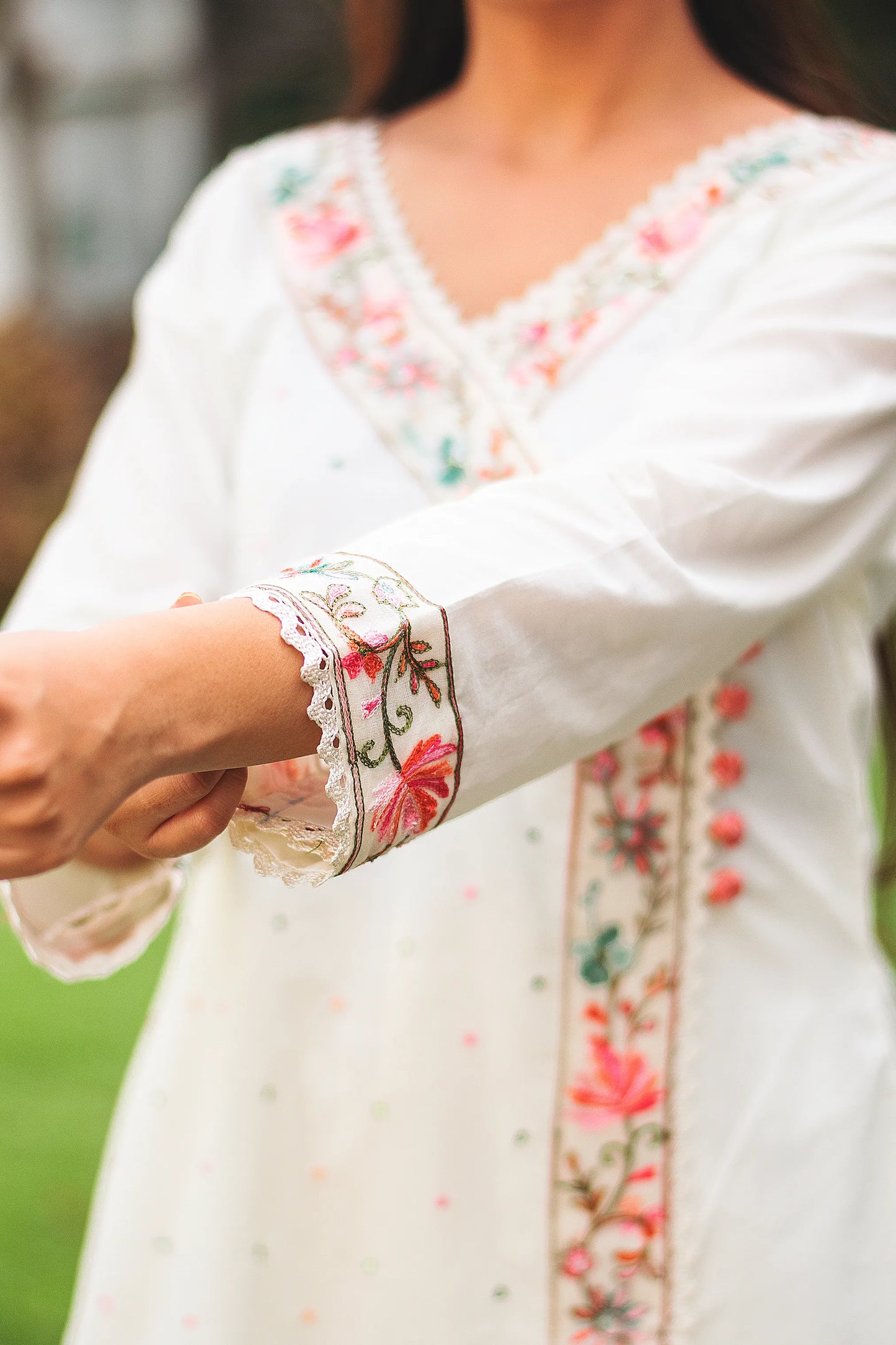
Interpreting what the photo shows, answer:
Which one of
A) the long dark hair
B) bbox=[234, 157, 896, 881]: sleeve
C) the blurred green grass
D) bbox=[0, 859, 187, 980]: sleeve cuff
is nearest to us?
bbox=[234, 157, 896, 881]: sleeve

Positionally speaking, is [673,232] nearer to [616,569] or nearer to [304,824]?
[616,569]

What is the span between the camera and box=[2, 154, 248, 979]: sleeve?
1020 millimetres

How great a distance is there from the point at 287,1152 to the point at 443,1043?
0.46ft

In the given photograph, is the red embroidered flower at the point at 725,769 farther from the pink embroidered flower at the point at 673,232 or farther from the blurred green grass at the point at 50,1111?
the blurred green grass at the point at 50,1111

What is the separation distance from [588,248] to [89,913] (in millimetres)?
596

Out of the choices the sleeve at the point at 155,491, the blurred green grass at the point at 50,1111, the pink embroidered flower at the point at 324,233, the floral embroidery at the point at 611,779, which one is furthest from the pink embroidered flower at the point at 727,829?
the blurred green grass at the point at 50,1111

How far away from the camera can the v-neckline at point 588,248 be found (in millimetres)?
1018

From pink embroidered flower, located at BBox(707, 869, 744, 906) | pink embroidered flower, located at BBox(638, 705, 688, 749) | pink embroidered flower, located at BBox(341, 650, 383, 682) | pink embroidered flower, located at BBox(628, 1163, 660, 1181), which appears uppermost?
pink embroidered flower, located at BBox(341, 650, 383, 682)

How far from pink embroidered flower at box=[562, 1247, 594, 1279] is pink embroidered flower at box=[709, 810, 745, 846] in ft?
0.92

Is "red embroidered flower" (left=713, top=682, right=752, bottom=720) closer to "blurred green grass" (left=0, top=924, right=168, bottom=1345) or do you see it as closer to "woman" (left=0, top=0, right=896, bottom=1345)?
"woman" (left=0, top=0, right=896, bottom=1345)

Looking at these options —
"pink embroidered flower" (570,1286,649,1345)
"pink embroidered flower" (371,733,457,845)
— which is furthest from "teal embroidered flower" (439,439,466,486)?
"pink embroidered flower" (570,1286,649,1345)

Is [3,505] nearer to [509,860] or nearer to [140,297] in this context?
[140,297]

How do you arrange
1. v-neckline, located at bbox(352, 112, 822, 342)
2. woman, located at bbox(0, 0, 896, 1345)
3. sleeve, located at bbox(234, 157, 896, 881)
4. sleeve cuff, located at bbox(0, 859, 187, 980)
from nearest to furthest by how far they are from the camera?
sleeve, located at bbox(234, 157, 896, 881), woman, located at bbox(0, 0, 896, 1345), sleeve cuff, located at bbox(0, 859, 187, 980), v-neckline, located at bbox(352, 112, 822, 342)

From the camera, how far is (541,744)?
2.43 feet
